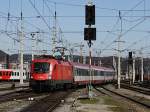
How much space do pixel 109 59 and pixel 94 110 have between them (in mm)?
149201

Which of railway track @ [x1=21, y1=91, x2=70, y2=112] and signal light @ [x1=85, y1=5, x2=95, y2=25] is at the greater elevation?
signal light @ [x1=85, y1=5, x2=95, y2=25]

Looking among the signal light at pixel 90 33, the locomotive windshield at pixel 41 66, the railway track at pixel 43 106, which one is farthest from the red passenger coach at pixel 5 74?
the signal light at pixel 90 33

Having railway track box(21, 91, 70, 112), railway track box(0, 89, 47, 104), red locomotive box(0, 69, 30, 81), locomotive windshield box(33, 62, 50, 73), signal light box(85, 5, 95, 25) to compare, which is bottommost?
railway track box(21, 91, 70, 112)

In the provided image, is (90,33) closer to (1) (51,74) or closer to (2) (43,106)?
(2) (43,106)

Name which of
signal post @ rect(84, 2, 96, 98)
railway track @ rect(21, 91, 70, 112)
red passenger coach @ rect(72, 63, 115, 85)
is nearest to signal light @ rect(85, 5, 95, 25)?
signal post @ rect(84, 2, 96, 98)

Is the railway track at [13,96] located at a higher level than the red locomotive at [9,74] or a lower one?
lower

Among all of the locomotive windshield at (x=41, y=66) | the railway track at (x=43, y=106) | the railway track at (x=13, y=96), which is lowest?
the railway track at (x=43, y=106)

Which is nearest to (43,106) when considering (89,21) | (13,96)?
(89,21)

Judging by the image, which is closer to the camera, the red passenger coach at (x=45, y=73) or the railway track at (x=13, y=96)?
the railway track at (x=13, y=96)

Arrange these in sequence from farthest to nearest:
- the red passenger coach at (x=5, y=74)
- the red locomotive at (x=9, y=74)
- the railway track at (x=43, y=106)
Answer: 1. the red locomotive at (x=9, y=74)
2. the red passenger coach at (x=5, y=74)
3. the railway track at (x=43, y=106)

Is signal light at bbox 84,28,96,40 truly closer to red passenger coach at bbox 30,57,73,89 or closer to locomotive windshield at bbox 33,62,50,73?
red passenger coach at bbox 30,57,73,89

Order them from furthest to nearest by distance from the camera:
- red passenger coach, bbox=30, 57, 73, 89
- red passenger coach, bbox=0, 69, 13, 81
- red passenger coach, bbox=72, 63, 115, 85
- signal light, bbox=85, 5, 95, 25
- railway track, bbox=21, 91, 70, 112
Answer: red passenger coach, bbox=0, 69, 13, 81 → red passenger coach, bbox=72, 63, 115, 85 → red passenger coach, bbox=30, 57, 73, 89 → signal light, bbox=85, 5, 95, 25 → railway track, bbox=21, 91, 70, 112

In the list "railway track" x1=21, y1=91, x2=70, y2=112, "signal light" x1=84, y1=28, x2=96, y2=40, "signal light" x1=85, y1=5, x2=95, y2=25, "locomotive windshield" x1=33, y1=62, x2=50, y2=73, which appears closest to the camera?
"railway track" x1=21, y1=91, x2=70, y2=112

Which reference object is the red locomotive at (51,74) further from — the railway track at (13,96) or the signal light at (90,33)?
the signal light at (90,33)
